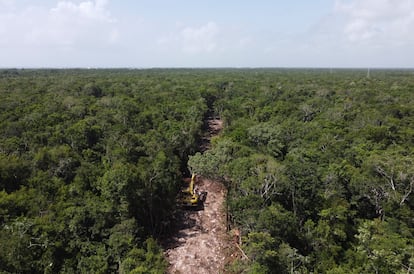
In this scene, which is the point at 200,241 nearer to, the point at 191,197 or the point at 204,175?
the point at 204,175

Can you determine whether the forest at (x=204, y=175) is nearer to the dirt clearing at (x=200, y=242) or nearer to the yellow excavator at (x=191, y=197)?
the dirt clearing at (x=200, y=242)

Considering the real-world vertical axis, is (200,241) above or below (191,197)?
below

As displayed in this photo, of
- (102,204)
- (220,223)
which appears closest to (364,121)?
(220,223)

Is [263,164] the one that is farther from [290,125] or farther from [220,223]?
[290,125]

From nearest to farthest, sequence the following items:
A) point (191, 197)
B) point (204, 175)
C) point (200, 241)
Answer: point (200, 241) → point (204, 175) → point (191, 197)

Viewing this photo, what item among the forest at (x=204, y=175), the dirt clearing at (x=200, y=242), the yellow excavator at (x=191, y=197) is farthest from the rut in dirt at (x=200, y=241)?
the forest at (x=204, y=175)

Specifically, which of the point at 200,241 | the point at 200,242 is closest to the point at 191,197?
the point at 200,241

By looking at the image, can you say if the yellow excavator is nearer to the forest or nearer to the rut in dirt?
the rut in dirt
